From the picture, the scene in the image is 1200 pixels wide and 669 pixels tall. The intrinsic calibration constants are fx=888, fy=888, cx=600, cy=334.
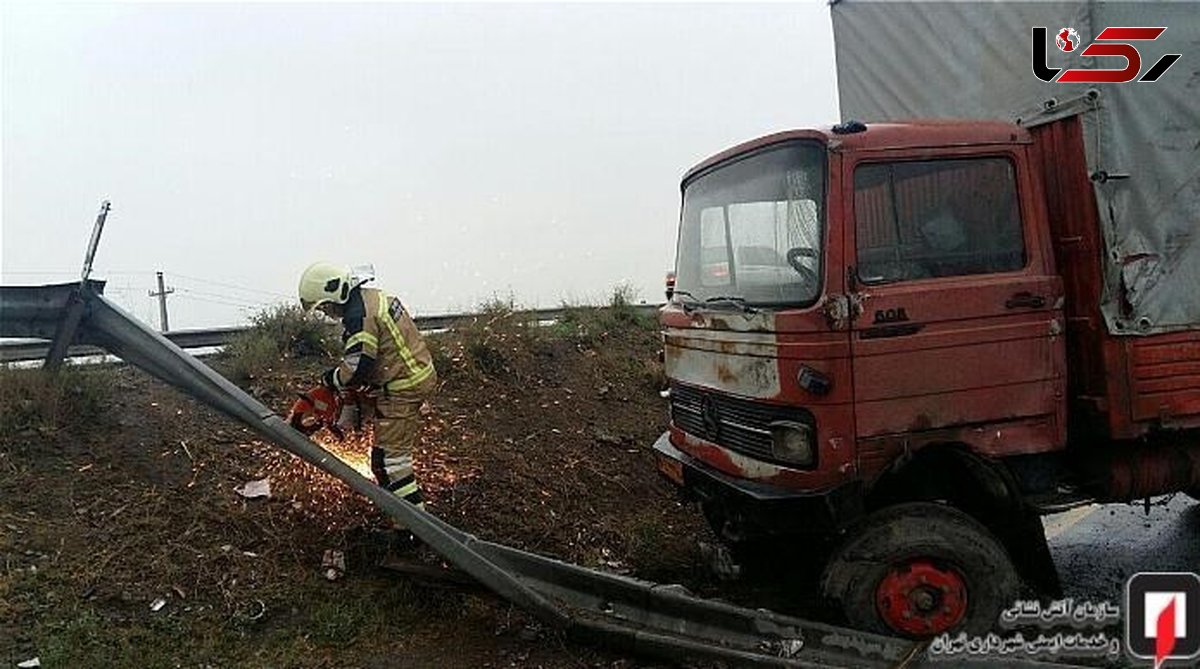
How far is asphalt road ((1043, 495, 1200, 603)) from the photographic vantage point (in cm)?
545

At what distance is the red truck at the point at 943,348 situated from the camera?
419 centimetres

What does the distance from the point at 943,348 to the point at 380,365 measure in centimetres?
319

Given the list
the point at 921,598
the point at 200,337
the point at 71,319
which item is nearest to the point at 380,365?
the point at 71,319

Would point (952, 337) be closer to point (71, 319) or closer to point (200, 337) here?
point (71, 319)

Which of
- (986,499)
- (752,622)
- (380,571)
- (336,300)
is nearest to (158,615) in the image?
(380,571)

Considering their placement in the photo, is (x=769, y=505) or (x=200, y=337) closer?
(x=769, y=505)

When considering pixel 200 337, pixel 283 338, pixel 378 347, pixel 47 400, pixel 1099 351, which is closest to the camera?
pixel 1099 351

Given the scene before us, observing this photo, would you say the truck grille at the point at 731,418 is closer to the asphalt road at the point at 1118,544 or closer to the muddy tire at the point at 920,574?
the muddy tire at the point at 920,574

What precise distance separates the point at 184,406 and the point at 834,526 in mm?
4927

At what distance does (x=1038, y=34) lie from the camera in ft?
14.9

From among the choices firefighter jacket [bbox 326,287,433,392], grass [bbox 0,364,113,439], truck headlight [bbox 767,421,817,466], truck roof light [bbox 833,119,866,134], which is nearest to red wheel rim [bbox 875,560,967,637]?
truck headlight [bbox 767,421,817,466]

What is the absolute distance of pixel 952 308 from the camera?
14.0 ft

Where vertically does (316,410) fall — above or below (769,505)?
above

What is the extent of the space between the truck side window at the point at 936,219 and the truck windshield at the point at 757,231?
241mm
